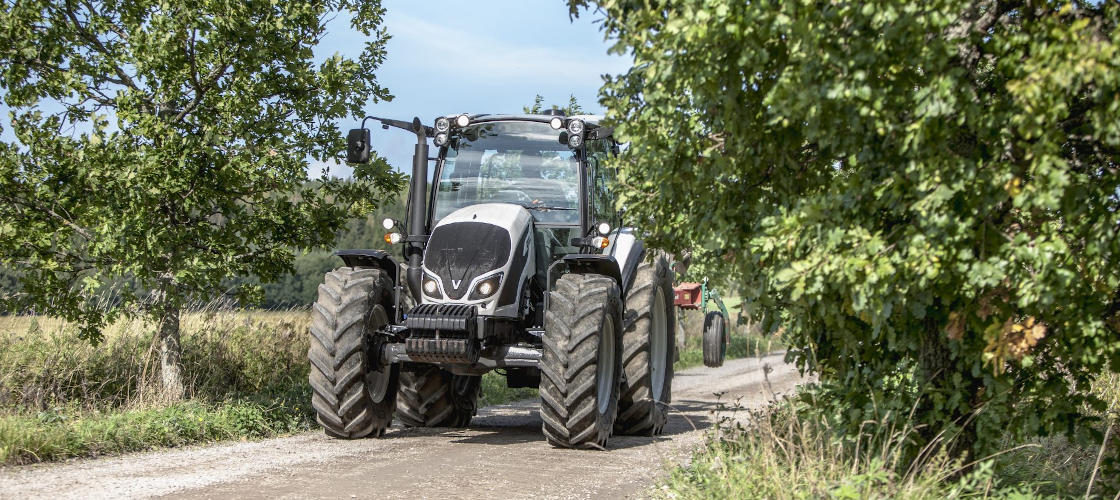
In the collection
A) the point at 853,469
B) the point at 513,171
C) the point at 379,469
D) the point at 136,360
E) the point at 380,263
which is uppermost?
the point at 513,171

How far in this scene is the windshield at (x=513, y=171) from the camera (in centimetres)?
934

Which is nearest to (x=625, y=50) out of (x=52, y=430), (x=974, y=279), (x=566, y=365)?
(x=974, y=279)

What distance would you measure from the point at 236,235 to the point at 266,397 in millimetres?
1591

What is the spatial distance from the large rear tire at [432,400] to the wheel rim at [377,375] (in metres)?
0.70

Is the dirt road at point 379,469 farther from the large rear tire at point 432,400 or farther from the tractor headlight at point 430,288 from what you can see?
the tractor headlight at point 430,288

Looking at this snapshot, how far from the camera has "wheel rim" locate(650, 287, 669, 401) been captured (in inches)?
424

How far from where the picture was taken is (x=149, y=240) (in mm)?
8484

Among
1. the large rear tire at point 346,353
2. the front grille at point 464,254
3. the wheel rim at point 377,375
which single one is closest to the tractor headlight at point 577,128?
the front grille at point 464,254

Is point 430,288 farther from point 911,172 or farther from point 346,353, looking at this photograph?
point 911,172

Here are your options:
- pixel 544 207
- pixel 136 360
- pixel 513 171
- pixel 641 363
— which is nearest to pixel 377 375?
pixel 544 207

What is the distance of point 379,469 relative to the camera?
7020 millimetres

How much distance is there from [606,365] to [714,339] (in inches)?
358

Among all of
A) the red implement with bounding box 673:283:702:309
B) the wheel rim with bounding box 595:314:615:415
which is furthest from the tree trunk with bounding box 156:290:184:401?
the red implement with bounding box 673:283:702:309

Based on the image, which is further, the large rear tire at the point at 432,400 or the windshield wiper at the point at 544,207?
the large rear tire at the point at 432,400
